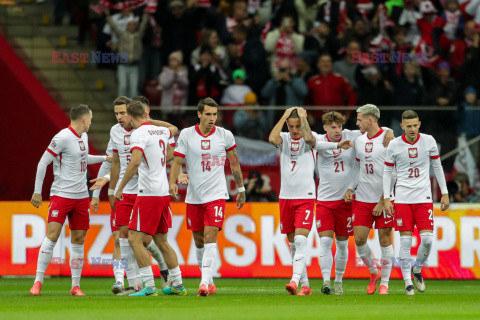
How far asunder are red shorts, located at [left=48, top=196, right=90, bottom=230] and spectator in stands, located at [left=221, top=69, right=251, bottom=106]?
690 cm

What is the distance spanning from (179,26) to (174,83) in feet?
6.11

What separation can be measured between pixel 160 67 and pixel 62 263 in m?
5.19

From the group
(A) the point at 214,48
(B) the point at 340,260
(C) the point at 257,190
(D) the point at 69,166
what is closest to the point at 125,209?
(D) the point at 69,166

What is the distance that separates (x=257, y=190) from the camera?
1864cm

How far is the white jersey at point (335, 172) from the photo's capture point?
47.1 ft

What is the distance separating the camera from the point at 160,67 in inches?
851

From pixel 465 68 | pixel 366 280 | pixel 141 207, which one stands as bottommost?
pixel 366 280

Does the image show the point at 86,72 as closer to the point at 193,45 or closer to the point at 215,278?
the point at 193,45

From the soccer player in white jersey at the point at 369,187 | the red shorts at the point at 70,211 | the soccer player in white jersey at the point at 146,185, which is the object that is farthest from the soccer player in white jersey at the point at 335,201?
the red shorts at the point at 70,211

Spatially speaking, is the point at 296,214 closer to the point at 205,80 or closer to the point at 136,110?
the point at 136,110

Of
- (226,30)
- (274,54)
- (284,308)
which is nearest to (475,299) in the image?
(284,308)

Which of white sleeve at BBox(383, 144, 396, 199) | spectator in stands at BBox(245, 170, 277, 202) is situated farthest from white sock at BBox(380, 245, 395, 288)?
spectator in stands at BBox(245, 170, 277, 202)

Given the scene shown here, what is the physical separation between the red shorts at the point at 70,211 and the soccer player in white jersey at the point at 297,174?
2.71 m

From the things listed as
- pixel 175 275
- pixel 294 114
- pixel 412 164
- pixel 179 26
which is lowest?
pixel 175 275
